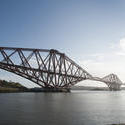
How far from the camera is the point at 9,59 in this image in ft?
266

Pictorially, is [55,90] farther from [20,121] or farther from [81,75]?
[20,121]

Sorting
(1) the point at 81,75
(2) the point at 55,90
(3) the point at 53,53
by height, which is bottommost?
(2) the point at 55,90

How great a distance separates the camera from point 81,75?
424 ft

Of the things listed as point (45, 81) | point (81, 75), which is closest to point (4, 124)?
point (45, 81)

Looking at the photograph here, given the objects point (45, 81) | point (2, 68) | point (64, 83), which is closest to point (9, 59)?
point (2, 68)

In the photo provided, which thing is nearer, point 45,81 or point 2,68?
point 2,68

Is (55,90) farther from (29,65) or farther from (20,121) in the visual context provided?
(20,121)

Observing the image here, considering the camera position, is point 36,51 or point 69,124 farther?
point 36,51

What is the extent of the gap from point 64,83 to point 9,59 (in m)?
35.6

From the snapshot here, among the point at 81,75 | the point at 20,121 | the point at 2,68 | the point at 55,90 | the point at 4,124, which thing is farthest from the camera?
the point at 81,75

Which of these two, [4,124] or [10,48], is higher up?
[10,48]

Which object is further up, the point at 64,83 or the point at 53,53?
the point at 53,53

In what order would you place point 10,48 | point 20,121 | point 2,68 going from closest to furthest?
point 20,121
point 2,68
point 10,48

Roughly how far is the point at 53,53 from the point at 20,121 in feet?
261
